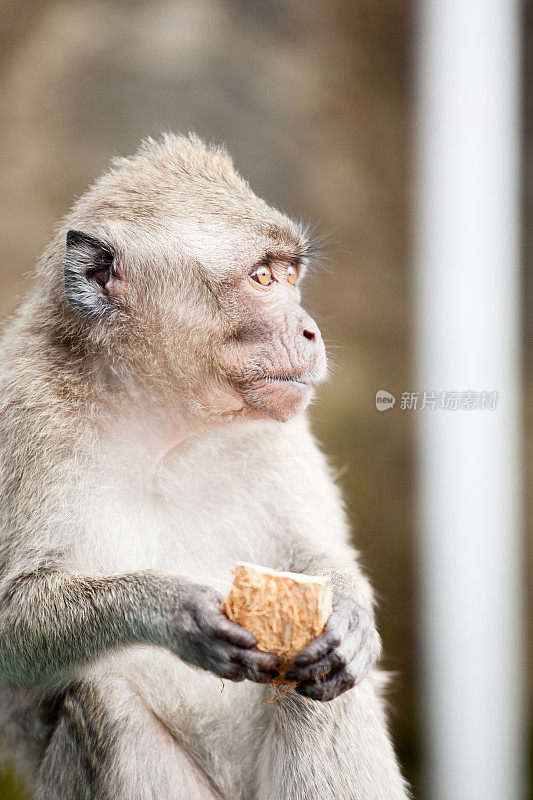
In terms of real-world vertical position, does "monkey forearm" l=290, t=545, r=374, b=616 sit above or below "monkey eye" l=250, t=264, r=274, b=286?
below

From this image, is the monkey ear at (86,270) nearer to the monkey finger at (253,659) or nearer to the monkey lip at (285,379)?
the monkey lip at (285,379)

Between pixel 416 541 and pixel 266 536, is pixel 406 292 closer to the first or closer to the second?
pixel 416 541

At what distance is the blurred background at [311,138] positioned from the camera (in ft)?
9.66

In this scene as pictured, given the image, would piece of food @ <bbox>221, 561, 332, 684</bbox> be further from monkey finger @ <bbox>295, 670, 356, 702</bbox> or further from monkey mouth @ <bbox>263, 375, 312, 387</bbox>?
monkey mouth @ <bbox>263, 375, 312, 387</bbox>

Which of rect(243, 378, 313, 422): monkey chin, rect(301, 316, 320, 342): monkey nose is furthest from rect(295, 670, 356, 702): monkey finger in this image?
rect(301, 316, 320, 342): monkey nose

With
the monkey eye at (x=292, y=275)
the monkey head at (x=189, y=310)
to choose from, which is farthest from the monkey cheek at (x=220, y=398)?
the monkey eye at (x=292, y=275)

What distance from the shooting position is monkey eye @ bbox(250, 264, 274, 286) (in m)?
2.18

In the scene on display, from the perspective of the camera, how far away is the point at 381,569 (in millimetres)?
3373

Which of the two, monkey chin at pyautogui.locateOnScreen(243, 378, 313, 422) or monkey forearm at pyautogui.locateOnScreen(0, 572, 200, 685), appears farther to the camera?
monkey chin at pyautogui.locateOnScreen(243, 378, 313, 422)

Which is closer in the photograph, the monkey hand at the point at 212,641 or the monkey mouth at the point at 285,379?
the monkey hand at the point at 212,641
